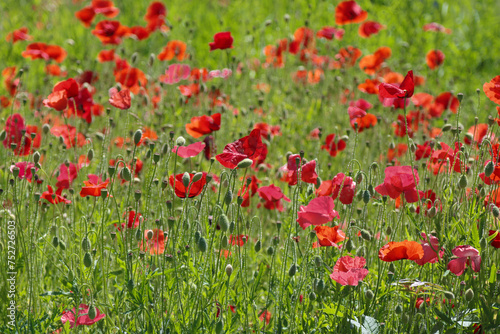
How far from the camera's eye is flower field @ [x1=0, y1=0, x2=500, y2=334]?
A: 82.7 inches

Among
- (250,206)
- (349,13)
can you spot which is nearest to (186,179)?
(250,206)

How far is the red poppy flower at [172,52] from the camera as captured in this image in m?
4.38

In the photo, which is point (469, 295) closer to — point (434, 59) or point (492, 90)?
point (492, 90)

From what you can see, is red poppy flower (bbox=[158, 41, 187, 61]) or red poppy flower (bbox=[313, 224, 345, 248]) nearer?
red poppy flower (bbox=[313, 224, 345, 248])

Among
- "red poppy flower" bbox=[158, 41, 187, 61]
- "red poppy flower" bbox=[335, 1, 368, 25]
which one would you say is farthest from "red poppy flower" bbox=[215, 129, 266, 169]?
"red poppy flower" bbox=[335, 1, 368, 25]

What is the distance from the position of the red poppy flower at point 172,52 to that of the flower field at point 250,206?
2cm

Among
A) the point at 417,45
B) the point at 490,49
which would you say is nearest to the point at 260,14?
the point at 417,45

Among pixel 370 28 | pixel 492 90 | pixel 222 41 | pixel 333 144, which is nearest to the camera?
pixel 492 90

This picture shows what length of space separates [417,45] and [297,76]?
5.96 ft

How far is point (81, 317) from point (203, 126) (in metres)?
1.03

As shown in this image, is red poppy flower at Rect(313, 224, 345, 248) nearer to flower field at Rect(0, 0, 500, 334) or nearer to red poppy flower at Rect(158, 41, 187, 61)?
flower field at Rect(0, 0, 500, 334)

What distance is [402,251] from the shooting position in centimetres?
197

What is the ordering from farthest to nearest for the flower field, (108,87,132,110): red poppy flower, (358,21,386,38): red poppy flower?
(358,21,386,38): red poppy flower < (108,87,132,110): red poppy flower < the flower field

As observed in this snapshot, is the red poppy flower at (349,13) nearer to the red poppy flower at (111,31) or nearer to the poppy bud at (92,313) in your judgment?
the red poppy flower at (111,31)
